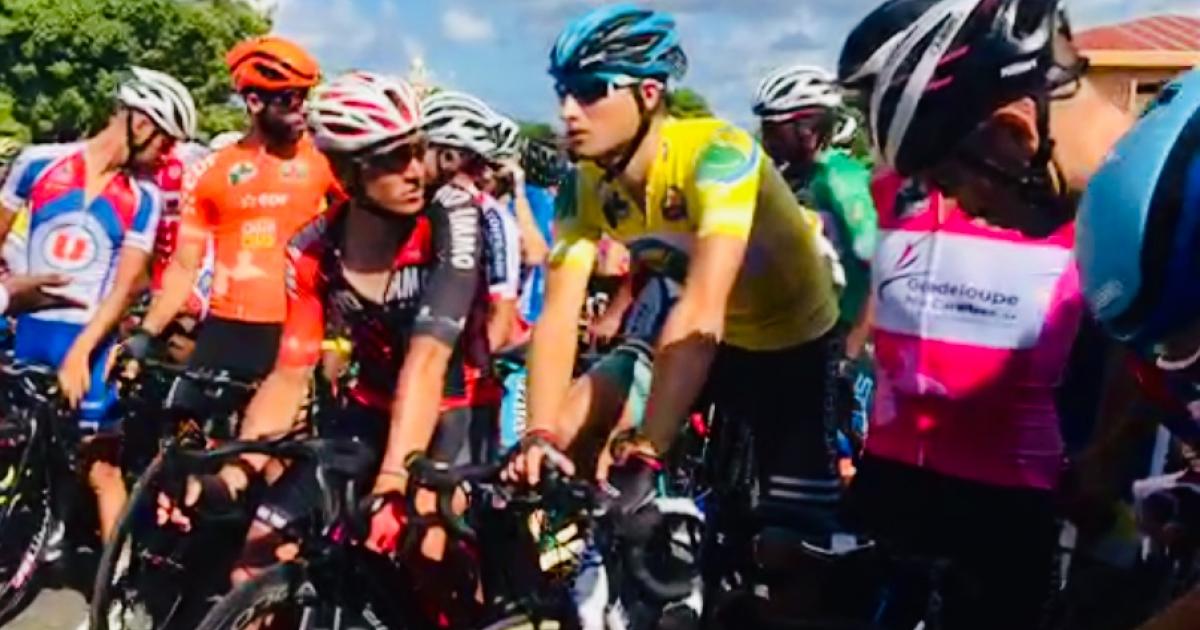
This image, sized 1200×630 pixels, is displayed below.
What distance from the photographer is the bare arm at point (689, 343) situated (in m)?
3.87

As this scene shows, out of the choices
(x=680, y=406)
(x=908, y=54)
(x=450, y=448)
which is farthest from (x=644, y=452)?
(x=450, y=448)

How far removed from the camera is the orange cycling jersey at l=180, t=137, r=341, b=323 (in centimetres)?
718

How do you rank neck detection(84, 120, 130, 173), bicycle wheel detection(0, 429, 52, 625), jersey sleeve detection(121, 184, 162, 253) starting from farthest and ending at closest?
neck detection(84, 120, 130, 173), jersey sleeve detection(121, 184, 162, 253), bicycle wheel detection(0, 429, 52, 625)

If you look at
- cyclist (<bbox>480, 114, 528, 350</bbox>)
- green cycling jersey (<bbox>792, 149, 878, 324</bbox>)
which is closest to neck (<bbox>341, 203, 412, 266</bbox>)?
cyclist (<bbox>480, 114, 528, 350</bbox>)

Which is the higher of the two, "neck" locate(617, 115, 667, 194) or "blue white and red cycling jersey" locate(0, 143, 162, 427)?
"neck" locate(617, 115, 667, 194)

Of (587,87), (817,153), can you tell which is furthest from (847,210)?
(587,87)

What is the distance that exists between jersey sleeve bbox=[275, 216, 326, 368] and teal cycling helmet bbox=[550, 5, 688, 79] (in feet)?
2.75

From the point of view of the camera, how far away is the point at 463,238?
4617mm

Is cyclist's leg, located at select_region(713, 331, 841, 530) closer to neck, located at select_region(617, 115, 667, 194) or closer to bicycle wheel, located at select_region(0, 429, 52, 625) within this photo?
neck, located at select_region(617, 115, 667, 194)

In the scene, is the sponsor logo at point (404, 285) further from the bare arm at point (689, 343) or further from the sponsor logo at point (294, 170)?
the sponsor logo at point (294, 170)

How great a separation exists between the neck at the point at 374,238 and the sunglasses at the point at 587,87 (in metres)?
0.58

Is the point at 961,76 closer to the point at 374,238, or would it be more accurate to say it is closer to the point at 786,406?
the point at 786,406

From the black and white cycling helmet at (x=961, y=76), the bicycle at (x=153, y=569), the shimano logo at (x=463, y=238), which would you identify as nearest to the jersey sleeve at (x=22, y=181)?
the bicycle at (x=153, y=569)

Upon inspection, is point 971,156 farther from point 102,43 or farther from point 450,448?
point 102,43
